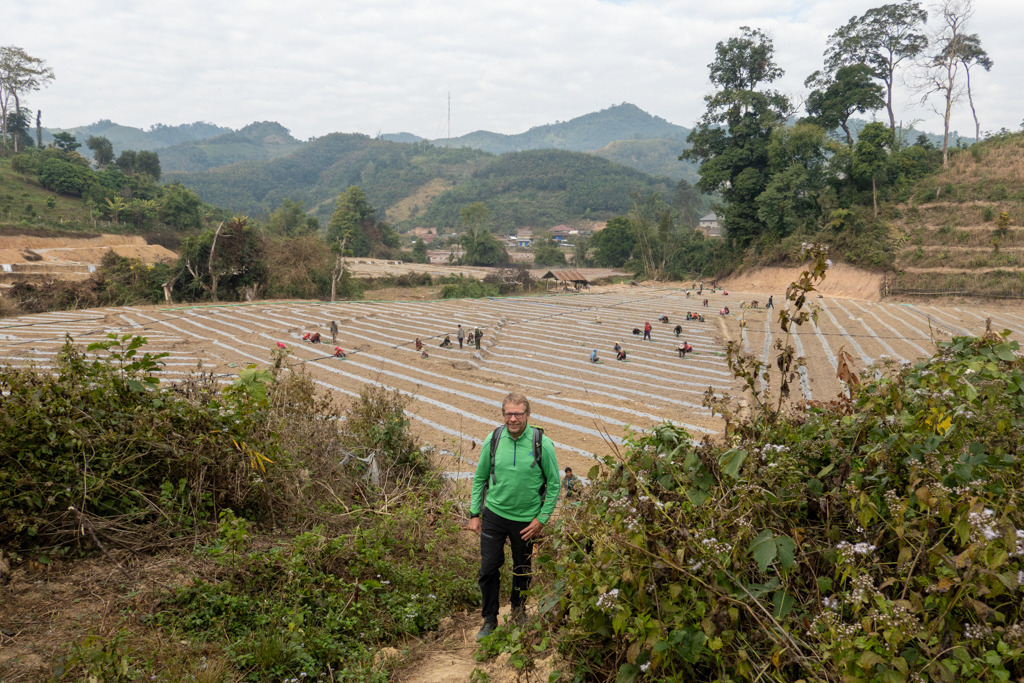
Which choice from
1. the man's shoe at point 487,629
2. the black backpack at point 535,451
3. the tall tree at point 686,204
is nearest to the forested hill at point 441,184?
the tall tree at point 686,204

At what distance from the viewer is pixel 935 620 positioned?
148cm

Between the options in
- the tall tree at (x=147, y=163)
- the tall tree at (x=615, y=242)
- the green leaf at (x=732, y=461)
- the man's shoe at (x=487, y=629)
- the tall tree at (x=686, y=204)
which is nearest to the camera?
the green leaf at (x=732, y=461)

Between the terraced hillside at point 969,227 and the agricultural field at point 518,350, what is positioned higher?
the terraced hillside at point 969,227

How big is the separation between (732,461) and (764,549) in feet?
1.09

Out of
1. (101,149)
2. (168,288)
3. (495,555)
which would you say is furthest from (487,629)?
(101,149)

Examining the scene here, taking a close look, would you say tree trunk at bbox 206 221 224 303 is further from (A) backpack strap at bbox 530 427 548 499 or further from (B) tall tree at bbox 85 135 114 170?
(B) tall tree at bbox 85 135 114 170

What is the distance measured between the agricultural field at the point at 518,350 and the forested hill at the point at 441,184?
256ft

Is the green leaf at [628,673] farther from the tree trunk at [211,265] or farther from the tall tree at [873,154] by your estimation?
the tall tree at [873,154]

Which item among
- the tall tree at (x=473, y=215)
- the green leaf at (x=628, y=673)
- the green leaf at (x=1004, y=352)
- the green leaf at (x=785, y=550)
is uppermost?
the tall tree at (x=473, y=215)

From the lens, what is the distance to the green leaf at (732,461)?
185 centimetres

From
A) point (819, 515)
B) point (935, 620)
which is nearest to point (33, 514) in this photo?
point (819, 515)

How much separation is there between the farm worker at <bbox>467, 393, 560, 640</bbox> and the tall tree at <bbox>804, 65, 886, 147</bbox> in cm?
4341

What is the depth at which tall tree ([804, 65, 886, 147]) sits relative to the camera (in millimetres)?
36375

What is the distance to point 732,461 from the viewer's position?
6.20 feet
